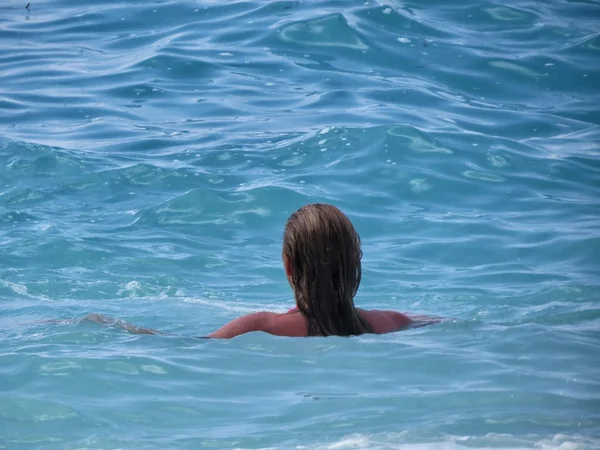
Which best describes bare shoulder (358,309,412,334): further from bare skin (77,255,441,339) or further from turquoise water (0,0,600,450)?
turquoise water (0,0,600,450)

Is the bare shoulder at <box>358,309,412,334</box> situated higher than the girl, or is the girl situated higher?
the girl

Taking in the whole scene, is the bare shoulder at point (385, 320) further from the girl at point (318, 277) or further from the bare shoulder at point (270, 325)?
the bare shoulder at point (270, 325)

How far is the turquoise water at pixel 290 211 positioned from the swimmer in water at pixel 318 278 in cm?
11

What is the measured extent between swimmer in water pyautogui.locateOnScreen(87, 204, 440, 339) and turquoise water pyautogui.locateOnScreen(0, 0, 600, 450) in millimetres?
106

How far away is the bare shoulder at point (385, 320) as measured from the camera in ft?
15.0

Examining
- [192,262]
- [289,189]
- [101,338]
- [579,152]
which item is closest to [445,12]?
[579,152]

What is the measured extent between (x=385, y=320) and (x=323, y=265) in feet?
1.90

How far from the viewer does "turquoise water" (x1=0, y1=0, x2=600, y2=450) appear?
3738 millimetres

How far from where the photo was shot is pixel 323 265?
4.24 metres

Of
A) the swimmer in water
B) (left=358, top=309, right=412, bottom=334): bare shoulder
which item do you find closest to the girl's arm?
the swimmer in water

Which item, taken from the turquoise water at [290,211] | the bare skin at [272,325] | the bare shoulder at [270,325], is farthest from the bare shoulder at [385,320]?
the bare shoulder at [270,325]

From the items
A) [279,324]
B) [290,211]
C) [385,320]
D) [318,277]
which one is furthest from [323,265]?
[290,211]

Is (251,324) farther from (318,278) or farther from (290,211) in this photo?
(290,211)

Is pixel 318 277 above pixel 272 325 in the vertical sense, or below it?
above
